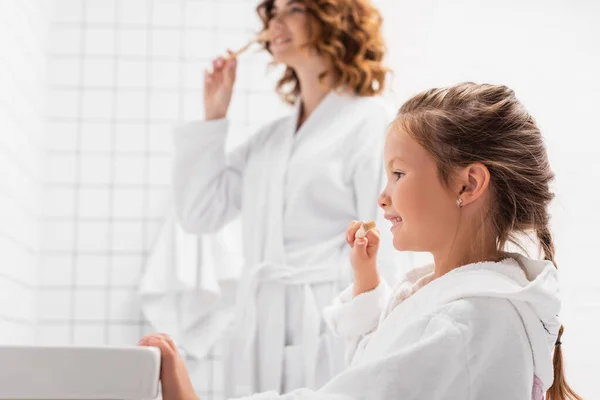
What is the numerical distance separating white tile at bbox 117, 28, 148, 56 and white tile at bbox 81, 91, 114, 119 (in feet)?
0.45

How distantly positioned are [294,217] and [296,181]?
0.08 m

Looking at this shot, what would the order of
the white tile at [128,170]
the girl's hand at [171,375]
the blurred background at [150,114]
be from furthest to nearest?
the white tile at [128,170] → the blurred background at [150,114] → the girl's hand at [171,375]

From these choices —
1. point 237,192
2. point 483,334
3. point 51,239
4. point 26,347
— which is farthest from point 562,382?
point 51,239

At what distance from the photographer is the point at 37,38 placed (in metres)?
2.28

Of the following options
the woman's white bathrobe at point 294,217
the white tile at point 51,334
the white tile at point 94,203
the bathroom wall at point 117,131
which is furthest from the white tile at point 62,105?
the woman's white bathrobe at point 294,217

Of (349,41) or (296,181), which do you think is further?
(349,41)

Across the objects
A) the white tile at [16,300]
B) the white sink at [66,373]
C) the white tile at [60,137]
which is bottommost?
the white tile at [16,300]

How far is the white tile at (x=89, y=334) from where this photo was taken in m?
2.32

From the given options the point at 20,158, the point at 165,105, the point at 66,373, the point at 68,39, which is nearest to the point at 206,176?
the point at 20,158

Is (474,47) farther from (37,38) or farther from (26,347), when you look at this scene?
(26,347)

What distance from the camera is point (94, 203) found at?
240 cm

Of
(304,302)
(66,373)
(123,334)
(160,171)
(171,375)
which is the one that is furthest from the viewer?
A: (160,171)

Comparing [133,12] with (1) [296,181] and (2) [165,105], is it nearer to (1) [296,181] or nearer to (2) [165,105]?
(2) [165,105]

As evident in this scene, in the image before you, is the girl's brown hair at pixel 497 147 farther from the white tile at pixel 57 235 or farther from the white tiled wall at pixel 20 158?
the white tile at pixel 57 235
